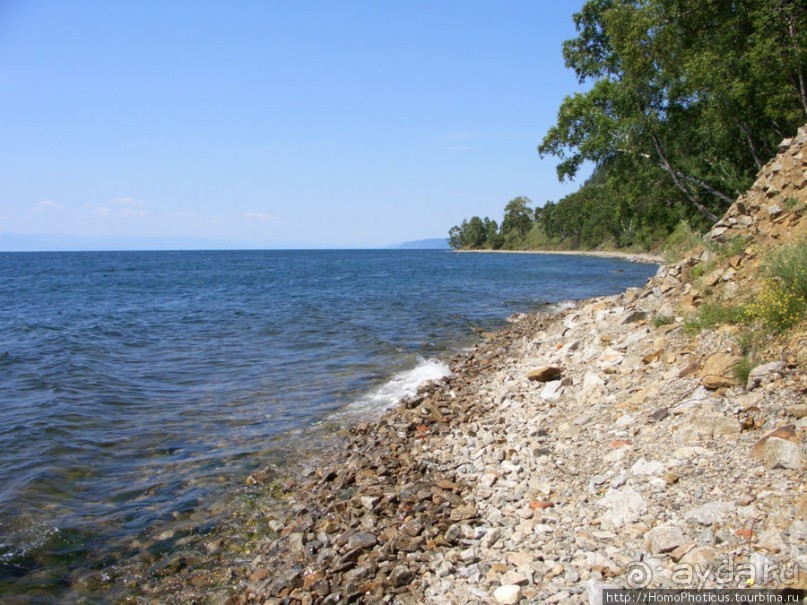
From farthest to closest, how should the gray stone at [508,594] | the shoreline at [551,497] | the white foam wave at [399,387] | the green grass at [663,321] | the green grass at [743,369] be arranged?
1. the white foam wave at [399,387]
2. the green grass at [663,321]
3. the green grass at [743,369]
4. the shoreline at [551,497]
5. the gray stone at [508,594]

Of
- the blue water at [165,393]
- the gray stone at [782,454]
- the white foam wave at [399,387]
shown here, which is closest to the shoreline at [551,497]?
the gray stone at [782,454]

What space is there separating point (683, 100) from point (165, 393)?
22.6 metres

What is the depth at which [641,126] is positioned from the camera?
805 inches

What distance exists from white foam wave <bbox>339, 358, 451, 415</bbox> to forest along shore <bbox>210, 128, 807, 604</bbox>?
6.26 ft

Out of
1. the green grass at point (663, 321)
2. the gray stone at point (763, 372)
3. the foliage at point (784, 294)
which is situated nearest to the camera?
the gray stone at point (763, 372)

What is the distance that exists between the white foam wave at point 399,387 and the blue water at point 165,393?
9 cm

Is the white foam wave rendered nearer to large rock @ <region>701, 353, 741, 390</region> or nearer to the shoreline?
the shoreline

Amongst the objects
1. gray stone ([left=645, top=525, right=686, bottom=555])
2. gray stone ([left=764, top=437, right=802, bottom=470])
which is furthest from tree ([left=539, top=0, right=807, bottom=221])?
gray stone ([left=645, top=525, right=686, bottom=555])

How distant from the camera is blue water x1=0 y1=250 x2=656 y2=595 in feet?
28.8

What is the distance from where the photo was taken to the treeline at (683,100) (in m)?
16.3

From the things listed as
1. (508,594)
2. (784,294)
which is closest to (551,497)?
(508,594)

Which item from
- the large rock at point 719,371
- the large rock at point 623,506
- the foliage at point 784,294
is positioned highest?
the foliage at point 784,294

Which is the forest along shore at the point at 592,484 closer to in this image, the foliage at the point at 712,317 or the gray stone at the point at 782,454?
the gray stone at the point at 782,454

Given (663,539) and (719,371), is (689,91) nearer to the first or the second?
(719,371)
